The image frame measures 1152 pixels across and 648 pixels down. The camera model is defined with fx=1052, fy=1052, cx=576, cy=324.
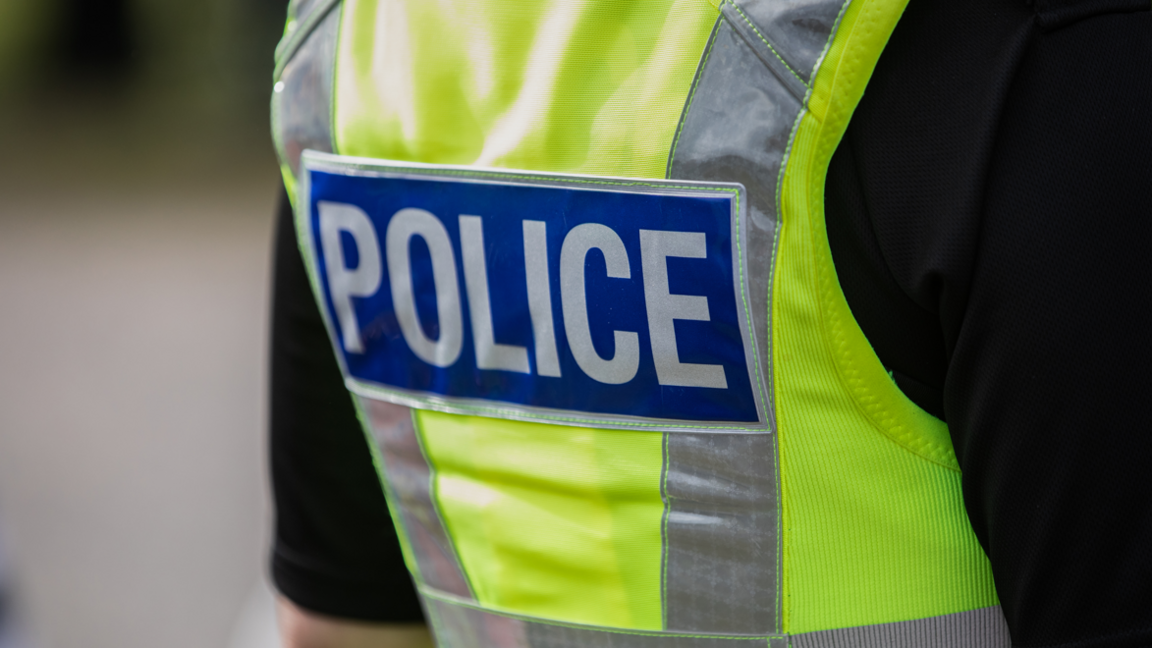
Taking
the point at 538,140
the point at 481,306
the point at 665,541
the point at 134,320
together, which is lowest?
the point at 134,320

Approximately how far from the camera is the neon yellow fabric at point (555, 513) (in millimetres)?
713

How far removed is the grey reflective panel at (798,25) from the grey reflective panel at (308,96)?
1.08ft

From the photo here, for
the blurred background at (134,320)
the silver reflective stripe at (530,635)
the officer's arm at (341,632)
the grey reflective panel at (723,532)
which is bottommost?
the blurred background at (134,320)

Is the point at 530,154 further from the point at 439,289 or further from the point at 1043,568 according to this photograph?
the point at 1043,568

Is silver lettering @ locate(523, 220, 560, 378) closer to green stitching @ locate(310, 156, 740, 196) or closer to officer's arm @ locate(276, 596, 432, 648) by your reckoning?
green stitching @ locate(310, 156, 740, 196)

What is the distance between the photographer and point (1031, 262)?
1.77 feet

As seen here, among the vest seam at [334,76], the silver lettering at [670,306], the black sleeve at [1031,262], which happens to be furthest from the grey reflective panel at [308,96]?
the black sleeve at [1031,262]

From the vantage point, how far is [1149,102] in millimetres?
531

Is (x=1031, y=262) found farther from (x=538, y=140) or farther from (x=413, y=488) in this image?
(x=413, y=488)

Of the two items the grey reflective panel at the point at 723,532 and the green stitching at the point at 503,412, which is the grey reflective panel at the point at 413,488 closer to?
the green stitching at the point at 503,412

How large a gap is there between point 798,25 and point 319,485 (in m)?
0.60

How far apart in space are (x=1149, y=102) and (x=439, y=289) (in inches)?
17.7

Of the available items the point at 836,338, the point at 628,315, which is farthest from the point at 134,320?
the point at 836,338

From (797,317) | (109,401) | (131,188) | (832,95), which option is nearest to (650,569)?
(797,317)
